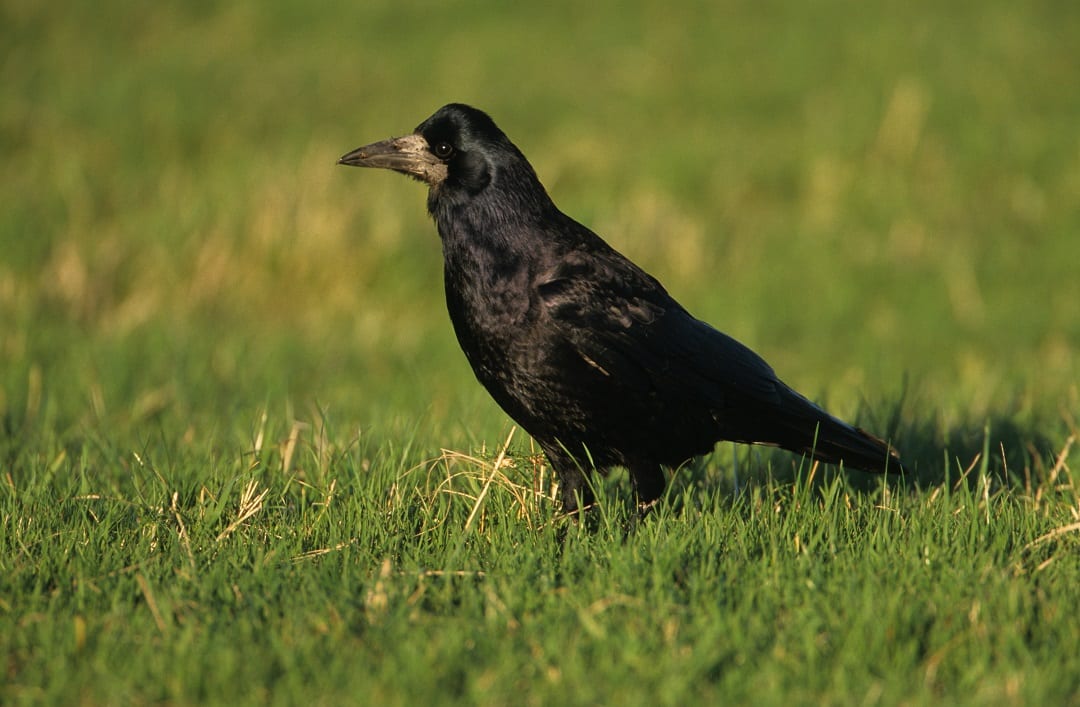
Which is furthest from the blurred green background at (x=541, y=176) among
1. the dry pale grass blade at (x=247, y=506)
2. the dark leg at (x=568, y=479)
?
the dry pale grass blade at (x=247, y=506)

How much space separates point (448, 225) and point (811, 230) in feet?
22.4

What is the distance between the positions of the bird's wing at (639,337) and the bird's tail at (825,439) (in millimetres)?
85

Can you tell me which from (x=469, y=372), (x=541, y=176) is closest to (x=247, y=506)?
(x=469, y=372)

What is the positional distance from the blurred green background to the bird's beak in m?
1.15

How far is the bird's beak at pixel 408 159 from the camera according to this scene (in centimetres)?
487

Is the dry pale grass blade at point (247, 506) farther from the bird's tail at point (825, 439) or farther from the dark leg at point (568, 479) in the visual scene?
the bird's tail at point (825, 439)

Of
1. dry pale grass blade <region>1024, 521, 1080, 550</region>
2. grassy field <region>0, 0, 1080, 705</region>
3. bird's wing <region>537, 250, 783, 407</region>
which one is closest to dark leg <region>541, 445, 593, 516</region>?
grassy field <region>0, 0, 1080, 705</region>

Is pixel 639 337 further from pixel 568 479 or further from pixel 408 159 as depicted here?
pixel 408 159

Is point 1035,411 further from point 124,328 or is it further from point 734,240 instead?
point 124,328

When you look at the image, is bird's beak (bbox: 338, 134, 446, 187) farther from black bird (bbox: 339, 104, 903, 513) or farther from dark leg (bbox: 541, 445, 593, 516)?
dark leg (bbox: 541, 445, 593, 516)

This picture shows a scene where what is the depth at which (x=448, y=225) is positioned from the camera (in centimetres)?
474

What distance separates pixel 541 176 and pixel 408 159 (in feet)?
23.2

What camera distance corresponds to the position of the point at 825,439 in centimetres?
481

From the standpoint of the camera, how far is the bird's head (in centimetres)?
477
